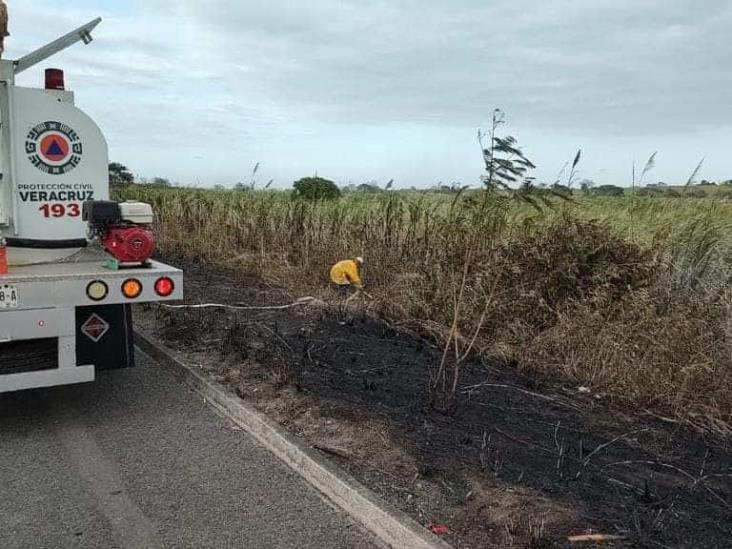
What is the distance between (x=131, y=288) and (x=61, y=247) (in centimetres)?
102

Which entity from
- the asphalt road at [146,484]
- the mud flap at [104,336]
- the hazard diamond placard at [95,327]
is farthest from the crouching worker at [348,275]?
the hazard diamond placard at [95,327]

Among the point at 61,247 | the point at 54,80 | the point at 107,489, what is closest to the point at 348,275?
the point at 61,247

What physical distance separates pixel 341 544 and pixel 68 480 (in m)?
1.69

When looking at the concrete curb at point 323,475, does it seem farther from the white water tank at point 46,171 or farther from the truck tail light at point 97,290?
the white water tank at point 46,171

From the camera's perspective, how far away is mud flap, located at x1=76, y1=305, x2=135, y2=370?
174 inches

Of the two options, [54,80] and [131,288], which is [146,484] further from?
[54,80]

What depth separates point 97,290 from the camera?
4242 millimetres

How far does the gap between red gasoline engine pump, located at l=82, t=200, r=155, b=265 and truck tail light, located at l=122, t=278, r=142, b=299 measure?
0.17 metres

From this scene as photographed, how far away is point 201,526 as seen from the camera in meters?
3.20

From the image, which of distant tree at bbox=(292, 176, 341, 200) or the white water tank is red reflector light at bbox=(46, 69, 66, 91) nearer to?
the white water tank

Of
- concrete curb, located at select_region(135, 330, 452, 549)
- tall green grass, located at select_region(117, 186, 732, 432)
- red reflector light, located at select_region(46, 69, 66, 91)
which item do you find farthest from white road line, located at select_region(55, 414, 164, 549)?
tall green grass, located at select_region(117, 186, 732, 432)

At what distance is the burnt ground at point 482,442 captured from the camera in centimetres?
308

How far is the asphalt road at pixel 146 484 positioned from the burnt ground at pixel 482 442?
1.16 feet

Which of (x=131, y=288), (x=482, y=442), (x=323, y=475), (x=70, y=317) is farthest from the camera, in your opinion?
(x=131, y=288)
